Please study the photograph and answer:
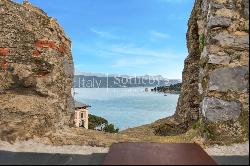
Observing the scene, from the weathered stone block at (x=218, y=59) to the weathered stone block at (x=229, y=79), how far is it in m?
0.10

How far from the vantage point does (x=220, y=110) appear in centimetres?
491

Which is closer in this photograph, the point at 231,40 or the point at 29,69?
the point at 231,40

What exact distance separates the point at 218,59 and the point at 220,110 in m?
0.67

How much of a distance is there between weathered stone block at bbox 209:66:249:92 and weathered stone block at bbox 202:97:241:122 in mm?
168

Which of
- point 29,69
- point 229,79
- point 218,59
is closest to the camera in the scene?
point 229,79

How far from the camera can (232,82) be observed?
4879mm

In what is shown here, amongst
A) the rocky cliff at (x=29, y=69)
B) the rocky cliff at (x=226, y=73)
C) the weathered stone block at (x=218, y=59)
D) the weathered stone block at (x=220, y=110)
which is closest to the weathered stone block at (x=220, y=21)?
the rocky cliff at (x=226, y=73)

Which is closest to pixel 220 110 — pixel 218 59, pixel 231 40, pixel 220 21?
pixel 218 59

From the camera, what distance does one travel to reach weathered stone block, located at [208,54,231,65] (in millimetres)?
4968

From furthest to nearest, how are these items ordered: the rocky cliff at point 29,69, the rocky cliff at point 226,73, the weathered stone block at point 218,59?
A: the rocky cliff at point 29,69 < the weathered stone block at point 218,59 < the rocky cliff at point 226,73

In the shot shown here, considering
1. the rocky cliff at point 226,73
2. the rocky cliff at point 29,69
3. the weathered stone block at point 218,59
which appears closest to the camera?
the rocky cliff at point 226,73

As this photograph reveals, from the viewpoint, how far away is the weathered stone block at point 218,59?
4.97m

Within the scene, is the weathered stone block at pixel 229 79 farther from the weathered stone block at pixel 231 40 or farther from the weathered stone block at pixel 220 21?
the weathered stone block at pixel 220 21

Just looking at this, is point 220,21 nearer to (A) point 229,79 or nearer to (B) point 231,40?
(B) point 231,40
